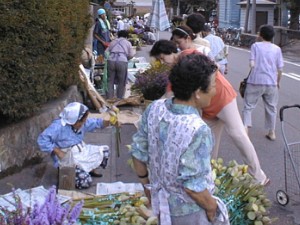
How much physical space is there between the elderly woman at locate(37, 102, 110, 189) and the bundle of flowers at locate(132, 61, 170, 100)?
9.34ft

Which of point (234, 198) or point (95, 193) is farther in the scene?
point (95, 193)

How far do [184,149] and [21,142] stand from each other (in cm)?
345

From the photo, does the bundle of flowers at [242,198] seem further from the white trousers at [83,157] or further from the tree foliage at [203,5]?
the tree foliage at [203,5]

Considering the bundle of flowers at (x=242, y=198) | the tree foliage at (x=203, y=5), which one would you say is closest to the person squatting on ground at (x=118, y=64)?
the bundle of flowers at (x=242, y=198)

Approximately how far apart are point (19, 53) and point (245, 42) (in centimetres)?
3076

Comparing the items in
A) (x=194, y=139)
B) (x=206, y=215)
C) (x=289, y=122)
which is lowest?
(x=289, y=122)

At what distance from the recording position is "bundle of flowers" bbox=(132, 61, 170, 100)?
8.23m

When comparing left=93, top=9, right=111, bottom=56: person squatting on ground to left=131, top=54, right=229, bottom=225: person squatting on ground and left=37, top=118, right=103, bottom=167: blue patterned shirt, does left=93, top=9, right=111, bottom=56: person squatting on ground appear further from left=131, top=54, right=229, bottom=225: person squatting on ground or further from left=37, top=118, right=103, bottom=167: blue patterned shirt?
left=131, top=54, right=229, bottom=225: person squatting on ground

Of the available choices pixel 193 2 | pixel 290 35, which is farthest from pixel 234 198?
pixel 193 2

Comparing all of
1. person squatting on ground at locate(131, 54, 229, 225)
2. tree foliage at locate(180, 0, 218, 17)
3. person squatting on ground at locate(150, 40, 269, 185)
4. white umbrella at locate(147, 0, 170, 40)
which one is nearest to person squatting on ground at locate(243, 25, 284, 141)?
person squatting on ground at locate(150, 40, 269, 185)

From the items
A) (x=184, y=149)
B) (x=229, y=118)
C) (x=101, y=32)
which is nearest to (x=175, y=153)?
(x=184, y=149)

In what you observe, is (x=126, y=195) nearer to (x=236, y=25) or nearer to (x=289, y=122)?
(x=289, y=122)

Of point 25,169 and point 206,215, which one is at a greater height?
point 206,215

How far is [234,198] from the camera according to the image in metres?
3.89
